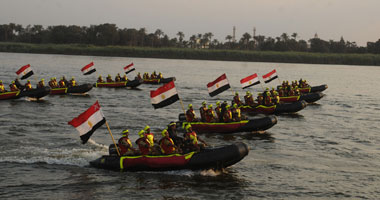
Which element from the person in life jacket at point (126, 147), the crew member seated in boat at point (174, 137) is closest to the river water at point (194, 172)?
the person in life jacket at point (126, 147)

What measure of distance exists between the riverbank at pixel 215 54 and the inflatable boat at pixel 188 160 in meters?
94.4

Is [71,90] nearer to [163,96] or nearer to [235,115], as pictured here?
[235,115]

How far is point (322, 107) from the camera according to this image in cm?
4044

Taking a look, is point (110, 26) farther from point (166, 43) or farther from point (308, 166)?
point (308, 166)

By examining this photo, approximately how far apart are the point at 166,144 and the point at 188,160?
3.62 feet

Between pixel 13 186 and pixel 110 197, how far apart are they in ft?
12.6

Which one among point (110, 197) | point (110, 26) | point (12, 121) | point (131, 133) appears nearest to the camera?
→ point (110, 197)

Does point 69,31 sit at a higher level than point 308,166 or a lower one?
higher

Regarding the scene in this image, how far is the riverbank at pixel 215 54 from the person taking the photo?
10762 cm

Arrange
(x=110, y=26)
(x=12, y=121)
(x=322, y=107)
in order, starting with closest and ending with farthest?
(x=12, y=121) < (x=322, y=107) < (x=110, y=26)

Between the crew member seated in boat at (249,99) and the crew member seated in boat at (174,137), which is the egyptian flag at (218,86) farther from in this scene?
the crew member seated in boat at (174,137)

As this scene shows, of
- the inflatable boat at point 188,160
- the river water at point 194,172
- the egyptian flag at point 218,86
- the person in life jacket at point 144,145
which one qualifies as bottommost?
→ the river water at point 194,172

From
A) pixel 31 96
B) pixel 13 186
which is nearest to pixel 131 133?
pixel 13 186

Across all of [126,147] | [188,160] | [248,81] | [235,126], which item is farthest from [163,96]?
[248,81]
